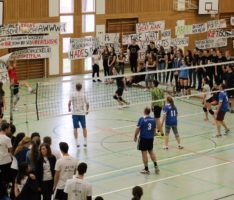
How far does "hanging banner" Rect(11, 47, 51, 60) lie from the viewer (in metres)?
27.0

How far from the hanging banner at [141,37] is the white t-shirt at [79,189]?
21.1 meters

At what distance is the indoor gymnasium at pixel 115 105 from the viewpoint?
11.1 m

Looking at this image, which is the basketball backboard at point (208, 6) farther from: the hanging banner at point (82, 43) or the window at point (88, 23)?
the hanging banner at point (82, 43)

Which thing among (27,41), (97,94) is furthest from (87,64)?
(97,94)

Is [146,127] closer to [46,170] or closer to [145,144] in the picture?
[145,144]

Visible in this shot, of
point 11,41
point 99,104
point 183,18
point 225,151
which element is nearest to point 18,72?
point 11,41

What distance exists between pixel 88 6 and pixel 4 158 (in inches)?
806

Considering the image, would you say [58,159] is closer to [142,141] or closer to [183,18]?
[142,141]

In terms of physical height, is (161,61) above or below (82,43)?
below

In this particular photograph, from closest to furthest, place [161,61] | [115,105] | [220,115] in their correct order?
[220,115] → [115,105] → [161,61]

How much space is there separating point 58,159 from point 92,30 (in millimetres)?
21159

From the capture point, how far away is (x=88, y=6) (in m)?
30.6

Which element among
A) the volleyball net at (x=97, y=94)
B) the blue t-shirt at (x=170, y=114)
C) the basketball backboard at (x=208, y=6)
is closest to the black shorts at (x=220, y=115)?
the blue t-shirt at (x=170, y=114)

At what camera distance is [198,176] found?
13.8 metres
